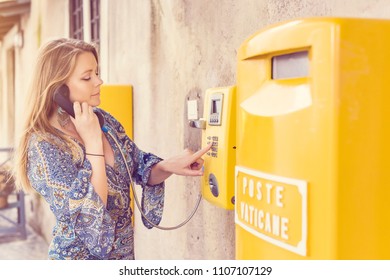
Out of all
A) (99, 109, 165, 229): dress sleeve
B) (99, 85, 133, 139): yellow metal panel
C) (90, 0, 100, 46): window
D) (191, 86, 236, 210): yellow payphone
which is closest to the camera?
(191, 86, 236, 210): yellow payphone

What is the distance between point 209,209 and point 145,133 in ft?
2.34

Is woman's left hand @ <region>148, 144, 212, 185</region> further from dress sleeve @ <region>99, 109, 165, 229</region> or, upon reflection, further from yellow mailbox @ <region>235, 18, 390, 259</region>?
yellow mailbox @ <region>235, 18, 390, 259</region>

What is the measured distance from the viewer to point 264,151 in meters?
0.75

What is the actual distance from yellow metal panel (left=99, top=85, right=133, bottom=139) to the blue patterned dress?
90 centimetres

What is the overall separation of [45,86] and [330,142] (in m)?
0.86

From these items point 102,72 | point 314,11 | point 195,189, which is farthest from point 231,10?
point 102,72

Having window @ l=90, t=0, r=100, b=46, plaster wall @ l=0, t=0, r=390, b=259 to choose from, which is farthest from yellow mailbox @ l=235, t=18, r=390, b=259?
window @ l=90, t=0, r=100, b=46

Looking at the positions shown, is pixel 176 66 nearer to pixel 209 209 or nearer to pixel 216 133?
pixel 209 209

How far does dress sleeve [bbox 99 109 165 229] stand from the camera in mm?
1399

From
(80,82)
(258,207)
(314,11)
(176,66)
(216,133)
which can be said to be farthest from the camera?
(176,66)

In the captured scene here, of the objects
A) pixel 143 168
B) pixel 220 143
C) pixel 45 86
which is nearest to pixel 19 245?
pixel 143 168

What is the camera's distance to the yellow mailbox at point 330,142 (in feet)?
2.11

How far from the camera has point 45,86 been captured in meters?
1.27

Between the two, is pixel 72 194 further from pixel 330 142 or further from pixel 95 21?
pixel 95 21
